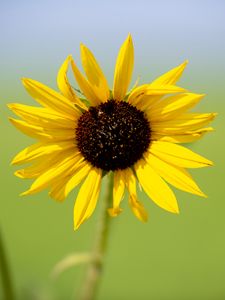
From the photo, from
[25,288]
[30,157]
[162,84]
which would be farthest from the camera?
[25,288]

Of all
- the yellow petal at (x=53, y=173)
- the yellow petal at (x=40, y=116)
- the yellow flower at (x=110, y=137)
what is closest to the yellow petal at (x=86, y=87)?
the yellow flower at (x=110, y=137)

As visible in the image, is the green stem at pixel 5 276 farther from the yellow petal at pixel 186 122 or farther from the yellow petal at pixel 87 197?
the yellow petal at pixel 186 122

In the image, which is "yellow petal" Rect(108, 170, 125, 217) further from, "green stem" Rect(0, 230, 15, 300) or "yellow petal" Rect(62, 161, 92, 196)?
"green stem" Rect(0, 230, 15, 300)

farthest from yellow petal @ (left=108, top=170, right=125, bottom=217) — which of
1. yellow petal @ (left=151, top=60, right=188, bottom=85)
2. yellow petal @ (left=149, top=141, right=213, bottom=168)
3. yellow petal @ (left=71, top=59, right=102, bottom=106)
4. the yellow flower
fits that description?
yellow petal @ (left=151, top=60, right=188, bottom=85)

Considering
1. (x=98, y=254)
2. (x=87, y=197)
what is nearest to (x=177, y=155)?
(x=87, y=197)

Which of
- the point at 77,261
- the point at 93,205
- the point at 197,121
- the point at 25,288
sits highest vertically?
the point at 197,121

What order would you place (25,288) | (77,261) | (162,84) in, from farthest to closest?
(25,288)
(77,261)
(162,84)

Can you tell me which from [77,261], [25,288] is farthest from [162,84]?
[25,288]

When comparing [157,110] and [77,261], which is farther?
[77,261]

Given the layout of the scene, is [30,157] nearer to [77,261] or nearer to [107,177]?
[107,177]
